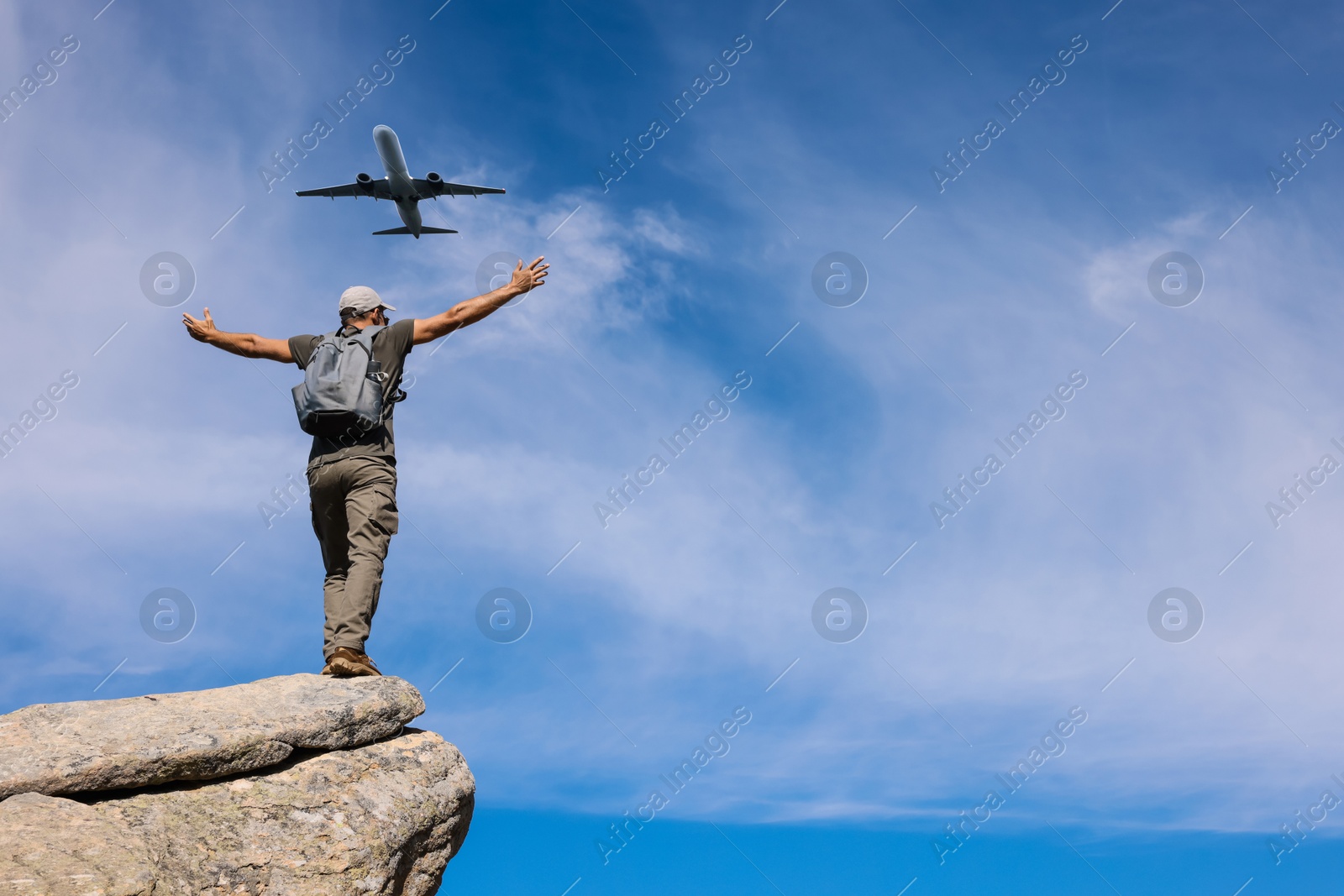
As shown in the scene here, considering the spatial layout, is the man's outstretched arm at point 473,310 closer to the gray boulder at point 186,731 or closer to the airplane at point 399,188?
the gray boulder at point 186,731

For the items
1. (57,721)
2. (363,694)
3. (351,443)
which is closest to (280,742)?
(363,694)

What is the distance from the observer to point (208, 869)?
22.5 feet

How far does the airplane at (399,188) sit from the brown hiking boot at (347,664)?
107 feet

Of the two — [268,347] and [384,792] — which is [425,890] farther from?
[268,347]

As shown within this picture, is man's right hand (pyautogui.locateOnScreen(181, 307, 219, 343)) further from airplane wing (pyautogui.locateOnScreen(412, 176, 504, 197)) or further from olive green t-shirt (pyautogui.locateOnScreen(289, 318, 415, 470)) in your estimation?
airplane wing (pyautogui.locateOnScreen(412, 176, 504, 197))

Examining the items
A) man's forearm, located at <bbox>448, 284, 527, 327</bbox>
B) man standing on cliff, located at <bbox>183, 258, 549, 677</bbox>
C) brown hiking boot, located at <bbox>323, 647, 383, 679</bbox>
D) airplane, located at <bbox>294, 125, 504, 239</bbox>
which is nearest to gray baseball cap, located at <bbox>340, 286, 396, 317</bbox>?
man standing on cliff, located at <bbox>183, 258, 549, 677</bbox>

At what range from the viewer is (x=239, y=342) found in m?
9.91

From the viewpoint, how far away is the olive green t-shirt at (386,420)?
9227mm

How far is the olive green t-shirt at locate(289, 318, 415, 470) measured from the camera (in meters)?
9.23

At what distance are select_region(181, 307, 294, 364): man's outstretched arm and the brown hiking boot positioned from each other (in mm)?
2976

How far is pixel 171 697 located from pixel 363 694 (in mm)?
1532

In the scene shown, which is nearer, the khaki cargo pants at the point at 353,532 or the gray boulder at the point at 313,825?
the gray boulder at the point at 313,825

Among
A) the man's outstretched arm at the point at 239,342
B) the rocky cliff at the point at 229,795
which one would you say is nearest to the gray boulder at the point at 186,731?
the rocky cliff at the point at 229,795

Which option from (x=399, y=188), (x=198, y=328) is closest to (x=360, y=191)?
(x=399, y=188)
